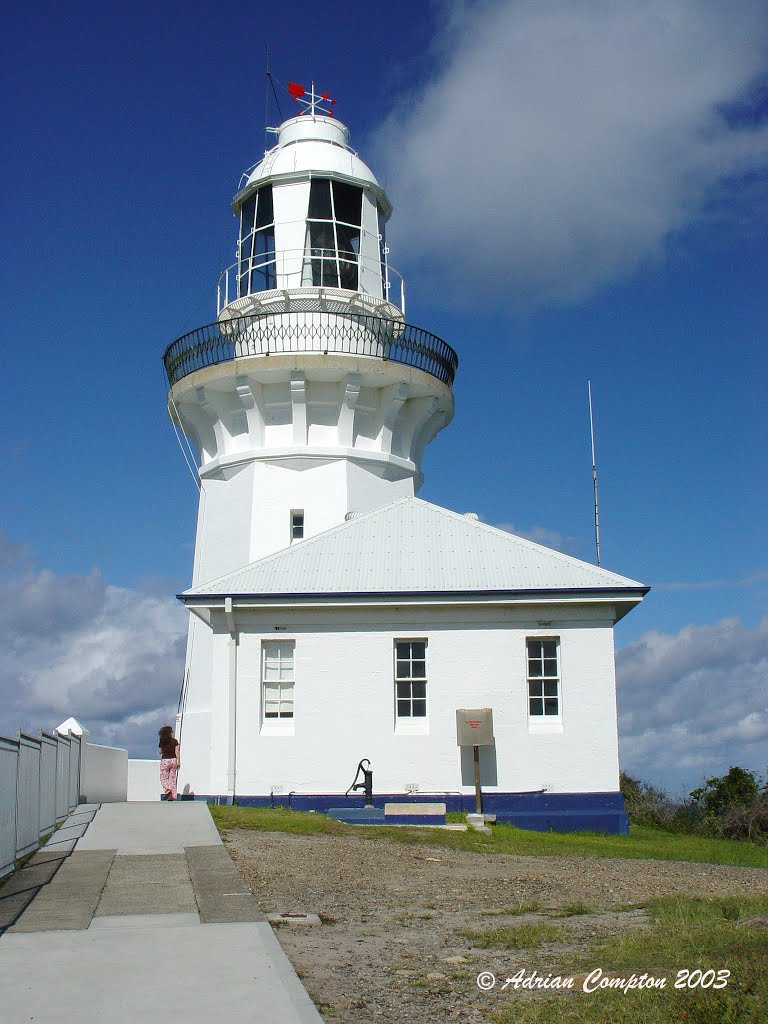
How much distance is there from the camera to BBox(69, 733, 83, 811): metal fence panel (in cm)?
1661

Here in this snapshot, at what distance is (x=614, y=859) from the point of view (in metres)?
13.0

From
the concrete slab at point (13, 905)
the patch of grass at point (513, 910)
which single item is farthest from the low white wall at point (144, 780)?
the patch of grass at point (513, 910)

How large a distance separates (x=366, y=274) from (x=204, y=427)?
5.13m

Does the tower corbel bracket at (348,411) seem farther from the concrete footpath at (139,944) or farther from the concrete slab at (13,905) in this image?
the concrete slab at (13,905)

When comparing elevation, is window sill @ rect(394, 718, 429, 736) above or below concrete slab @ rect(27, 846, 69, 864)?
above

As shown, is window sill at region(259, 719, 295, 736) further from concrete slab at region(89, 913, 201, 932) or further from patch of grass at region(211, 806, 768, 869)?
concrete slab at region(89, 913, 201, 932)

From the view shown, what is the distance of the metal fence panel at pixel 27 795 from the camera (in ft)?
35.5

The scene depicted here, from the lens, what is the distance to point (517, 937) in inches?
289

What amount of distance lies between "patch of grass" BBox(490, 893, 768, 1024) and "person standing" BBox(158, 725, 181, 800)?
12.7 m

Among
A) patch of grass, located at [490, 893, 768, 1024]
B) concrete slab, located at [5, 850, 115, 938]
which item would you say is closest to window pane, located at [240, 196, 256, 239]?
concrete slab, located at [5, 850, 115, 938]

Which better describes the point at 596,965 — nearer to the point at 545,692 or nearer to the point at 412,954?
the point at 412,954

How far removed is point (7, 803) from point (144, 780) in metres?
14.6

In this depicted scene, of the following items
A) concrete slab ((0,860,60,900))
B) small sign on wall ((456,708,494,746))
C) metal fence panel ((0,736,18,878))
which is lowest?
concrete slab ((0,860,60,900))

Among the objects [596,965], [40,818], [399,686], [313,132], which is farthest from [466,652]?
[313,132]
